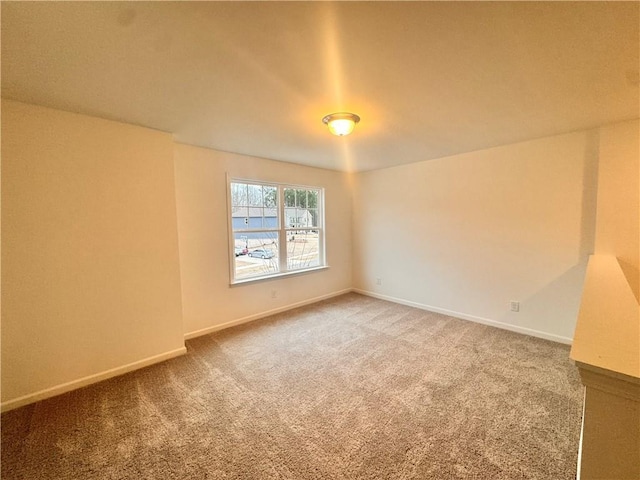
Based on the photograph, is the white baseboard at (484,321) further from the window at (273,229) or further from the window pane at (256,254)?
the window pane at (256,254)

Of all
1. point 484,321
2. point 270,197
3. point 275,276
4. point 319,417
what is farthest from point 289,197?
point 484,321

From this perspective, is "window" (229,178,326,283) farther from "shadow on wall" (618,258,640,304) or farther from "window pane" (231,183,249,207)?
"shadow on wall" (618,258,640,304)

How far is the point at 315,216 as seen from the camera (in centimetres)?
473

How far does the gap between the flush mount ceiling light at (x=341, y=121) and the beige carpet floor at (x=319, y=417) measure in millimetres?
2200

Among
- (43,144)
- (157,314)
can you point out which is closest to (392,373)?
(157,314)

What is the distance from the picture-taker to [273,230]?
13.4ft

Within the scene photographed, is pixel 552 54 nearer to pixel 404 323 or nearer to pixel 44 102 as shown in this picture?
pixel 404 323

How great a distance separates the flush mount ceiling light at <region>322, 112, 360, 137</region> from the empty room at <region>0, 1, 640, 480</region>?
17mm

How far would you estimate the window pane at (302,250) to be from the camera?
172 inches

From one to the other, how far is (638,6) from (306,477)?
9.01ft

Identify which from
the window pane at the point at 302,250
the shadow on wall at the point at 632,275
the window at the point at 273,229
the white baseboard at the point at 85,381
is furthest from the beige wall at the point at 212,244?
the shadow on wall at the point at 632,275

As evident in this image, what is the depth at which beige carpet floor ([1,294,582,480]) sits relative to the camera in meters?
1.53

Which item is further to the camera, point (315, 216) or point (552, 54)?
point (315, 216)

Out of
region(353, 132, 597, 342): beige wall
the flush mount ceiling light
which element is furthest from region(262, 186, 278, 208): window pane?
the flush mount ceiling light
